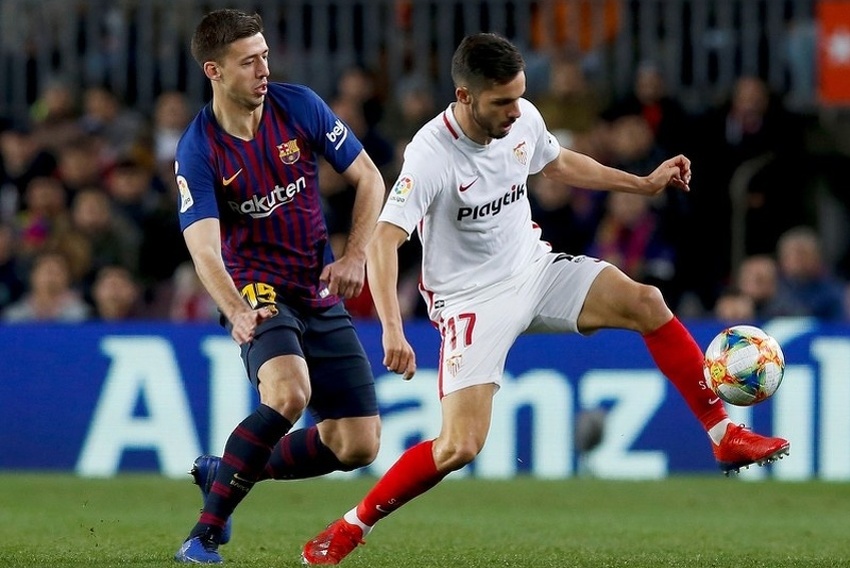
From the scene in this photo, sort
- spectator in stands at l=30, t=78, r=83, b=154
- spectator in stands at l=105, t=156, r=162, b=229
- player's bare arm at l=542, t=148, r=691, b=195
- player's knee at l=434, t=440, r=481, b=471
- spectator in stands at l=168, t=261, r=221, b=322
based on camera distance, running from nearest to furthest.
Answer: player's knee at l=434, t=440, r=481, b=471 < player's bare arm at l=542, t=148, r=691, b=195 < spectator in stands at l=168, t=261, r=221, b=322 < spectator in stands at l=105, t=156, r=162, b=229 < spectator in stands at l=30, t=78, r=83, b=154

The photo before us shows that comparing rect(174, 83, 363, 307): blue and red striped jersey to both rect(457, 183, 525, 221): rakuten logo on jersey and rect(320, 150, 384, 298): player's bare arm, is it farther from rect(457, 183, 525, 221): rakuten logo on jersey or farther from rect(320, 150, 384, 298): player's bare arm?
rect(457, 183, 525, 221): rakuten logo on jersey

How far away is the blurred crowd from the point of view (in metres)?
13.4

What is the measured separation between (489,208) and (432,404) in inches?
194

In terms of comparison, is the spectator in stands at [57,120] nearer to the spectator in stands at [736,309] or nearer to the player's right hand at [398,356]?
the spectator in stands at [736,309]

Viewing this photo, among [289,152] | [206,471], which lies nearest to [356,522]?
[206,471]

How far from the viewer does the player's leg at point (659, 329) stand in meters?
7.88

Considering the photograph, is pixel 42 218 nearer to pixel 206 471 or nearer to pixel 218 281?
pixel 206 471

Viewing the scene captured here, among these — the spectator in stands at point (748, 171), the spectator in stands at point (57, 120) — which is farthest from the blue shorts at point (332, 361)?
the spectator in stands at point (57, 120)

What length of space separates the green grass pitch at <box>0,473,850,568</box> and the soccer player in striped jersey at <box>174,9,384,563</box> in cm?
49

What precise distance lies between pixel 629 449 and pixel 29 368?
4.60 meters

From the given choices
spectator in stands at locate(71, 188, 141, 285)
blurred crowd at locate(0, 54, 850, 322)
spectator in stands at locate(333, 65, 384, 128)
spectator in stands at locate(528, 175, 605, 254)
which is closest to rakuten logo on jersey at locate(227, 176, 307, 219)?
blurred crowd at locate(0, 54, 850, 322)

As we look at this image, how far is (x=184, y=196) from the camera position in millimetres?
7723

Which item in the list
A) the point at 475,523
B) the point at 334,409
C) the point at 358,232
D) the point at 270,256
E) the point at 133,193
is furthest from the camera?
the point at 133,193

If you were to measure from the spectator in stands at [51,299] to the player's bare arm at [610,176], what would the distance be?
6268 millimetres
